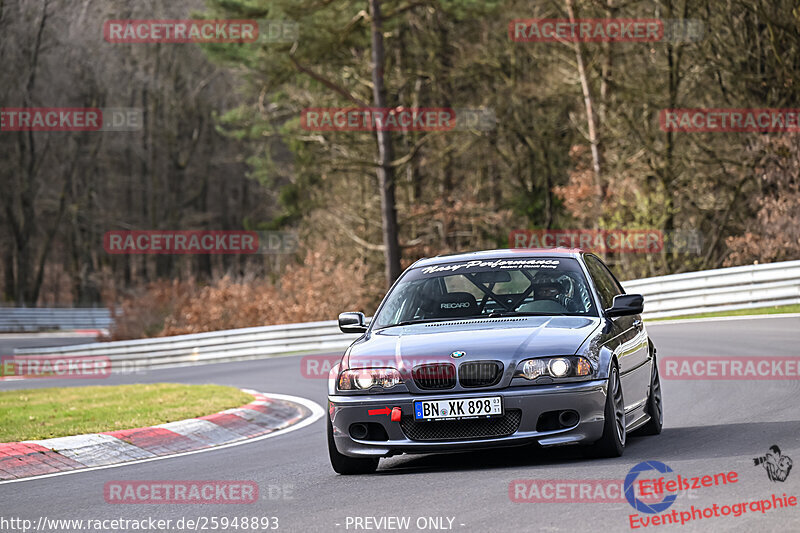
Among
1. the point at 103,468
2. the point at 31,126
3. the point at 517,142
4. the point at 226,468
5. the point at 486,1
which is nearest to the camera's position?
the point at 226,468

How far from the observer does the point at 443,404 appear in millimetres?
7750

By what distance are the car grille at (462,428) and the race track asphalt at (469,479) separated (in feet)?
0.89

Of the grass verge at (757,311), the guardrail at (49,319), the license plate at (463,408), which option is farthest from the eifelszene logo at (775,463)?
the guardrail at (49,319)

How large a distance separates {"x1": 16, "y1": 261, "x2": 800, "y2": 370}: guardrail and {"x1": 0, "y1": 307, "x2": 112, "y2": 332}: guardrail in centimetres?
1956

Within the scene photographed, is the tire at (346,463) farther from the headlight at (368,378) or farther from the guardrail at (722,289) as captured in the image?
the guardrail at (722,289)

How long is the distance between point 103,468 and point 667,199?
86.8ft

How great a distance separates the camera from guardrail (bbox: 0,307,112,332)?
5291 centimetres

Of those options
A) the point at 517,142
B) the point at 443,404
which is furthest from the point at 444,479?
the point at 517,142

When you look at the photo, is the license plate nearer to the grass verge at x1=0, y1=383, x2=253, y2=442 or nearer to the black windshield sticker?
the black windshield sticker

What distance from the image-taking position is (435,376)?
7836 mm

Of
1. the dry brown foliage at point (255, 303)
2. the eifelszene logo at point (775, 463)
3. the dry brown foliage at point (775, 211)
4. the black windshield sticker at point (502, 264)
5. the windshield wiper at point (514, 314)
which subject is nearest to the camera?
the eifelszene logo at point (775, 463)

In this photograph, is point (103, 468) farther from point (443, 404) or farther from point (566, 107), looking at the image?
point (566, 107)

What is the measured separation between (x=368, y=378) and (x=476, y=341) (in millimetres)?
790

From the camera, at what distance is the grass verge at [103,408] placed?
12.1 meters
